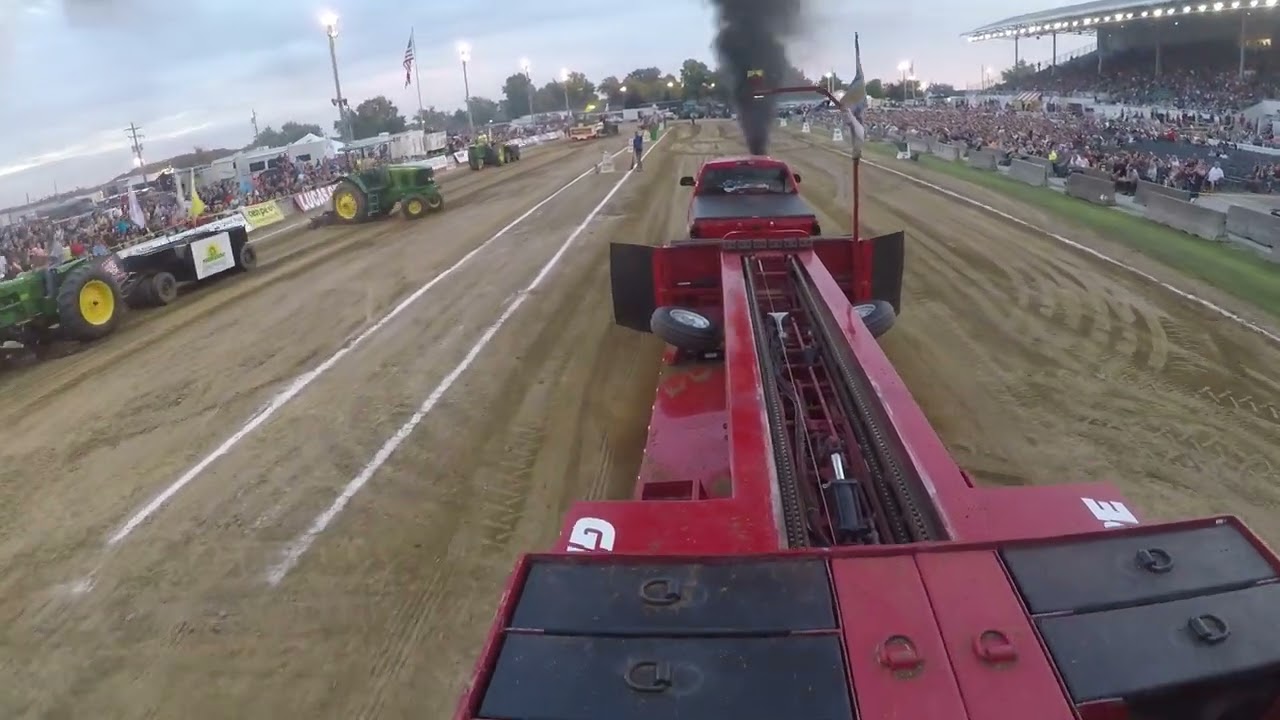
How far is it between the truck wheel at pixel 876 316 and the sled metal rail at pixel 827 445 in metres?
0.52

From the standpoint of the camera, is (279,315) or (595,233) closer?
(279,315)

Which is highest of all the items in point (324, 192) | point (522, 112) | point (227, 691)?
point (522, 112)

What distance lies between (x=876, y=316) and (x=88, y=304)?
10.5 metres

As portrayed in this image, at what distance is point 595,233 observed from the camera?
16531 mm

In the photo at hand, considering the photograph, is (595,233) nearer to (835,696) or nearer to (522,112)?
(835,696)

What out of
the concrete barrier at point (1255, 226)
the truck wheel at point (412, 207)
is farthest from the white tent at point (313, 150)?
the concrete barrier at point (1255, 226)

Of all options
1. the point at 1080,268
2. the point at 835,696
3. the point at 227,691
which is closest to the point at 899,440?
the point at 835,696

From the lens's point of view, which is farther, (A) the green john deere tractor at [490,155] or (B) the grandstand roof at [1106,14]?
(B) the grandstand roof at [1106,14]

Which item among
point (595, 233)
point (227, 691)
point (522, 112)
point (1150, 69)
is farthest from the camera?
point (522, 112)

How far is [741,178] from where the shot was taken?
10.1 meters

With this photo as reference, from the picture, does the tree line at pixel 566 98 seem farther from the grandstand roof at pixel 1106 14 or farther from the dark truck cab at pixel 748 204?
the dark truck cab at pixel 748 204

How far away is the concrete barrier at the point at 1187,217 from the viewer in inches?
516

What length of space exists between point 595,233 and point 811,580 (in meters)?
14.6

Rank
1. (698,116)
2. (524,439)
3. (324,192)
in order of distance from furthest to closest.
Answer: (698,116) → (324,192) → (524,439)
